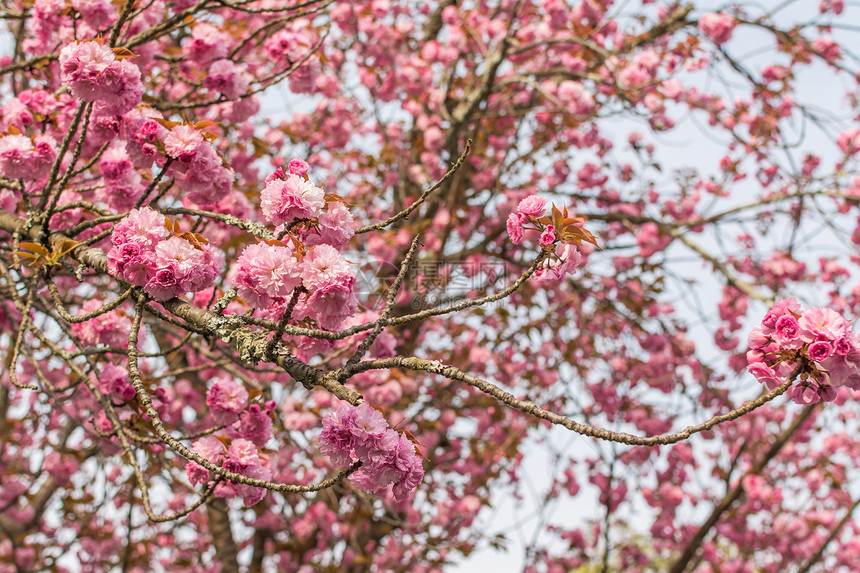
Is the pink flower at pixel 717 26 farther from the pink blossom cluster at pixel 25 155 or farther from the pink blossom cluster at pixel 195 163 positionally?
the pink blossom cluster at pixel 25 155

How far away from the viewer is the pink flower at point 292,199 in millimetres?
1637

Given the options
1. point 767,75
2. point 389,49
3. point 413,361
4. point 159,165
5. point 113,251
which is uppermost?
point 767,75

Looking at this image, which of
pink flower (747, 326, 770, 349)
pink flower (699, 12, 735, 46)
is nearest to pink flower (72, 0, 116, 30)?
pink flower (747, 326, 770, 349)

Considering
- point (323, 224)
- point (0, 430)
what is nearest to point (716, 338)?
point (323, 224)

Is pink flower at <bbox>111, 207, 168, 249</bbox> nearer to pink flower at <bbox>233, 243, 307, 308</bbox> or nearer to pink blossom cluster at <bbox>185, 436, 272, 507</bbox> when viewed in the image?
pink flower at <bbox>233, 243, 307, 308</bbox>

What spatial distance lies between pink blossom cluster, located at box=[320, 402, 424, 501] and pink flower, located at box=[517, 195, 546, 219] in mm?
656

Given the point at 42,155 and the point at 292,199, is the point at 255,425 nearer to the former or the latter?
the point at 292,199

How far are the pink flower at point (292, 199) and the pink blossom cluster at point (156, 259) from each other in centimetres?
26

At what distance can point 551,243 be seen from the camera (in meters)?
1.58

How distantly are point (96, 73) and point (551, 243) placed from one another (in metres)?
1.60

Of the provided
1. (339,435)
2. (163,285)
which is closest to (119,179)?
(163,285)

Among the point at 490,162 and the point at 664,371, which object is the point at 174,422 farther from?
the point at 664,371

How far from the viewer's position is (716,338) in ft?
20.5

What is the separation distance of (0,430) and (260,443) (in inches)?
151
